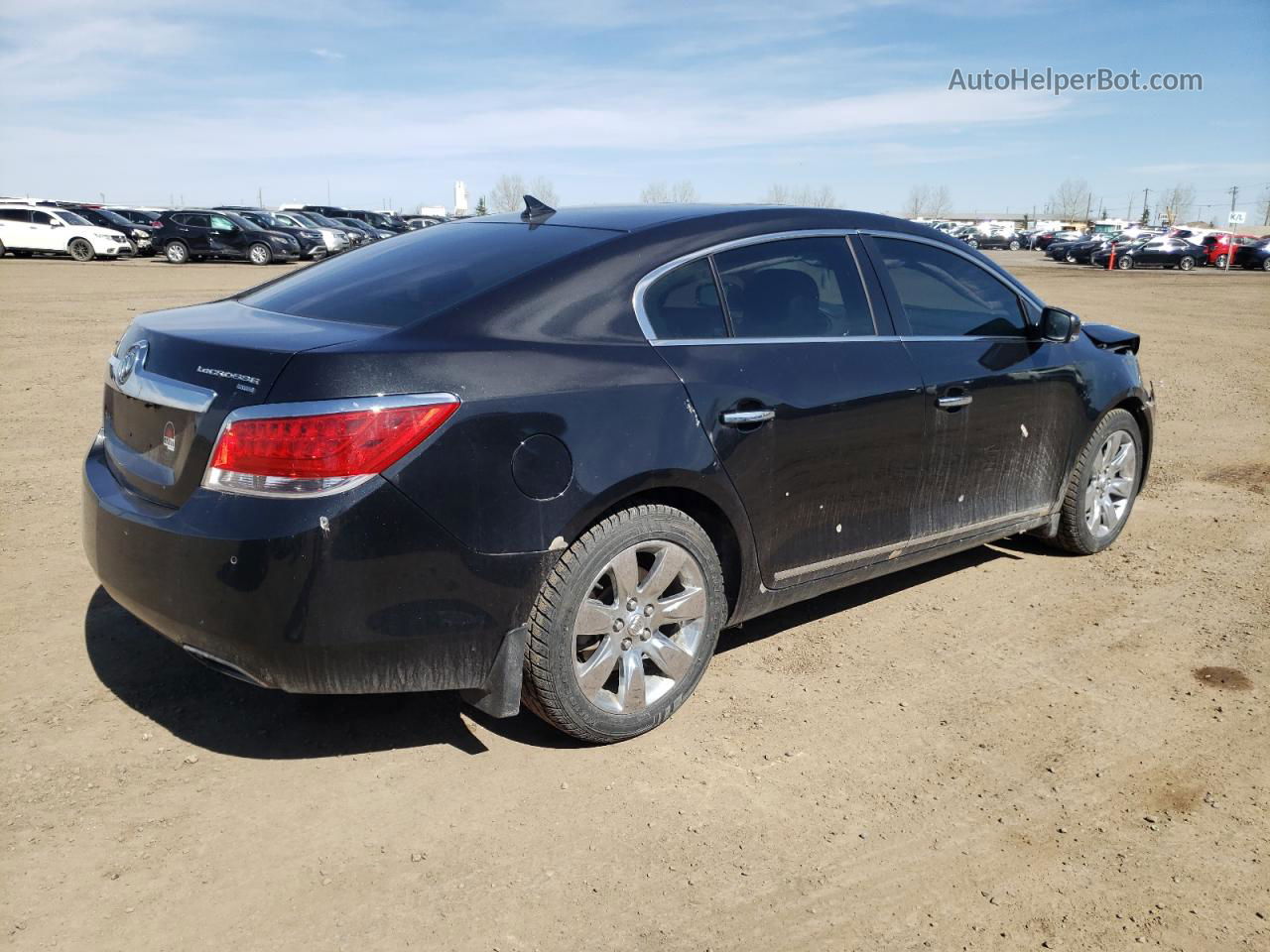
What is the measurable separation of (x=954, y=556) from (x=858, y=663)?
5.34 ft

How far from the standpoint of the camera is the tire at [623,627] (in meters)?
3.23

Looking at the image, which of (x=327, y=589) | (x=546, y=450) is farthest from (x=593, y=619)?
(x=327, y=589)

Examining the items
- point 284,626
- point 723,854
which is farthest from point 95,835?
point 723,854

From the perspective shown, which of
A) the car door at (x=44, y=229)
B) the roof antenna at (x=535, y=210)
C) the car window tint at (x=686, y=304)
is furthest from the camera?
the car door at (x=44, y=229)

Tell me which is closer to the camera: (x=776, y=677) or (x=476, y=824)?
(x=476, y=824)

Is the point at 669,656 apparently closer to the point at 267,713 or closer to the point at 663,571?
the point at 663,571

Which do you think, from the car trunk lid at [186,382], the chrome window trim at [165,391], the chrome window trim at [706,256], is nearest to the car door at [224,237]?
the car trunk lid at [186,382]

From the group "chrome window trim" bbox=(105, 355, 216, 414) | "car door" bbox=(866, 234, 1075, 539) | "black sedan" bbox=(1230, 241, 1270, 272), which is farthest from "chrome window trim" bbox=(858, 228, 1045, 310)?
"black sedan" bbox=(1230, 241, 1270, 272)

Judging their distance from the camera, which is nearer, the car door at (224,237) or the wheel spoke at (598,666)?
the wheel spoke at (598,666)

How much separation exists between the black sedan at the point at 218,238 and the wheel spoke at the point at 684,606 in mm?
32620

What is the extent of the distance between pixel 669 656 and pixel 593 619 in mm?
368

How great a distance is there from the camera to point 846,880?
9.32 feet

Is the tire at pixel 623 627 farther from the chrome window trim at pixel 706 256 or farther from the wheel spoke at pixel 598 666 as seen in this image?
the chrome window trim at pixel 706 256

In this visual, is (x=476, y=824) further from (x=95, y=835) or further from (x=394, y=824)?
(x=95, y=835)
